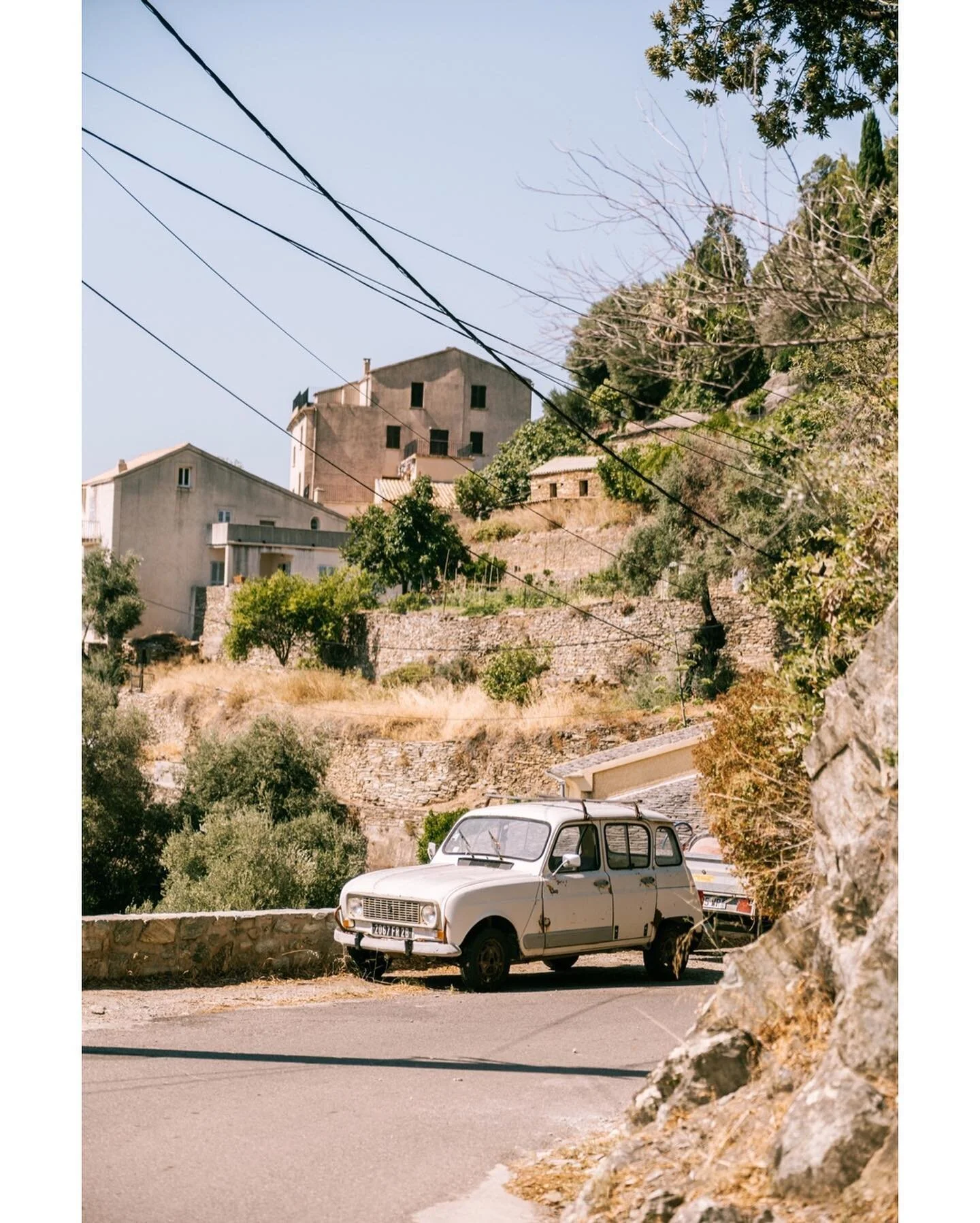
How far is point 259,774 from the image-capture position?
Result: 23.5 meters

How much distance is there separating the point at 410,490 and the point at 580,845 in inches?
1477

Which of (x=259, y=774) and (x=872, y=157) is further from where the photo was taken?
(x=259, y=774)

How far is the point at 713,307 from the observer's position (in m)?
6.21

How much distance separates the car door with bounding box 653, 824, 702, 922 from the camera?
35.8ft

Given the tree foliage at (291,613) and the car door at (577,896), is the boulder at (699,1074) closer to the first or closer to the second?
the car door at (577,896)

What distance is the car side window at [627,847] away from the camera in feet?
35.0

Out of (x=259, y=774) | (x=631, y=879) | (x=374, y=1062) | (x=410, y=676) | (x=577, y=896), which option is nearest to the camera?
(x=374, y=1062)

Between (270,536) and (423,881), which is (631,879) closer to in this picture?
(423,881)

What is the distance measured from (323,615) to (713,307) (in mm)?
33184

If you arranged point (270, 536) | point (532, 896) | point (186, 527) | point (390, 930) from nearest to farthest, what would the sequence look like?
point (390, 930)
point (532, 896)
point (186, 527)
point (270, 536)

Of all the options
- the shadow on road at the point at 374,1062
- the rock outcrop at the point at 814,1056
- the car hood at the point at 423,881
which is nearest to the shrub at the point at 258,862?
the car hood at the point at 423,881

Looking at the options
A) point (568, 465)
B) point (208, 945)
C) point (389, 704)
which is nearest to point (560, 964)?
point (208, 945)

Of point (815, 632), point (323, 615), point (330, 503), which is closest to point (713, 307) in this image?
point (815, 632)

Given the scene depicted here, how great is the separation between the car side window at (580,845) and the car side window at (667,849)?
0.81m
